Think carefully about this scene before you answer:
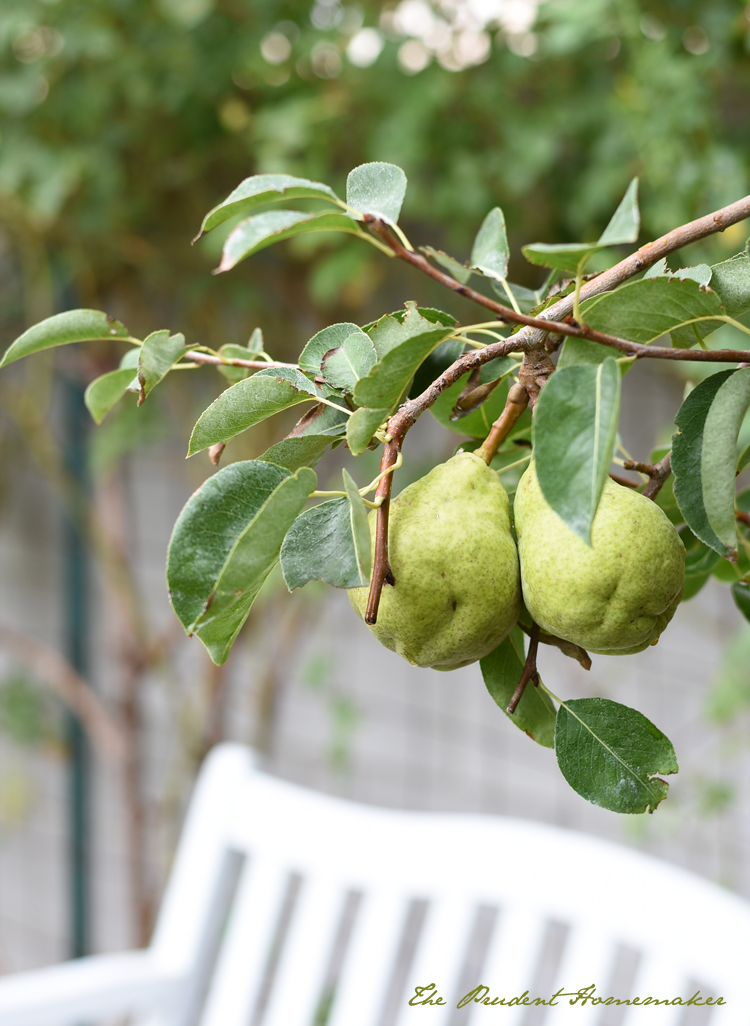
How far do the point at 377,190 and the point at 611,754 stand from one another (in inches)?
6.0

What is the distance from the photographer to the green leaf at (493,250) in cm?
27

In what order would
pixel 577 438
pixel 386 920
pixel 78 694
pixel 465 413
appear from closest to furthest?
pixel 577 438 < pixel 465 413 < pixel 386 920 < pixel 78 694

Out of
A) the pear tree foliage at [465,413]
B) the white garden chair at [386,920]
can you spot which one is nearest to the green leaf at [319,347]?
the pear tree foliage at [465,413]

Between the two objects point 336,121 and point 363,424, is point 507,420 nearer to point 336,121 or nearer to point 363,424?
point 363,424

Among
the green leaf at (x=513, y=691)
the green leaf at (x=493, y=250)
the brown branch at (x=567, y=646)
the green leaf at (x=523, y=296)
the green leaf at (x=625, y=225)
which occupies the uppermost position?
the green leaf at (x=625, y=225)

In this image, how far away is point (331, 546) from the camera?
202 mm

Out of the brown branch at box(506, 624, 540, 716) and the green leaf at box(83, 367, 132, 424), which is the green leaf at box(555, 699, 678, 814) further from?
the green leaf at box(83, 367, 132, 424)

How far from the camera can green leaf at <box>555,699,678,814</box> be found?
0.73 feet

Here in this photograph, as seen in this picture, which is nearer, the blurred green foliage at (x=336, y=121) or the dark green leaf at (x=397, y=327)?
the dark green leaf at (x=397, y=327)

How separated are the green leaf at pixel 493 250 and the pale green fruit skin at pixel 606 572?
8 centimetres

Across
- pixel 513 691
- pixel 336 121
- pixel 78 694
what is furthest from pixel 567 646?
pixel 78 694

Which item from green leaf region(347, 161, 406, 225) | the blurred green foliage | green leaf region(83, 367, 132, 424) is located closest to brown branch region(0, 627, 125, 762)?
the blurred green foliage

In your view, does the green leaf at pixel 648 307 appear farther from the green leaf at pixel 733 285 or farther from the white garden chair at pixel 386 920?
the white garden chair at pixel 386 920

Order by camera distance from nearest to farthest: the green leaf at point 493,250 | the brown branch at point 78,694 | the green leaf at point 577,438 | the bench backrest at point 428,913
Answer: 1. the green leaf at point 577,438
2. the green leaf at point 493,250
3. the bench backrest at point 428,913
4. the brown branch at point 78,694
